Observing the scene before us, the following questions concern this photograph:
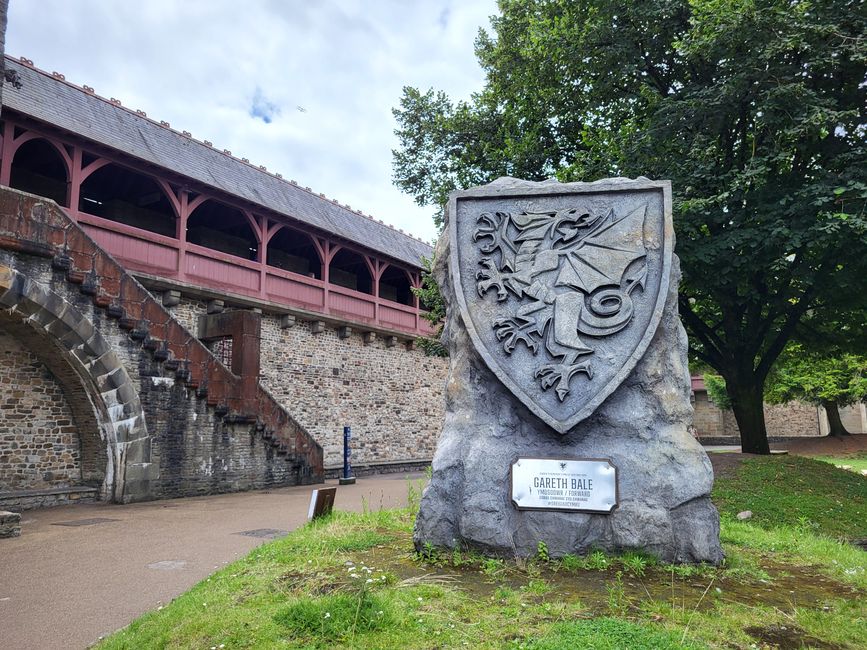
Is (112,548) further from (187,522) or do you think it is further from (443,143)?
(443,143)

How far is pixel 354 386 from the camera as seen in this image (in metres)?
19.0

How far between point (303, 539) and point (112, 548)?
9.34ft

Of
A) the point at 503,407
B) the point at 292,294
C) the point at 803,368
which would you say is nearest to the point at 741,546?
the point at 503,407

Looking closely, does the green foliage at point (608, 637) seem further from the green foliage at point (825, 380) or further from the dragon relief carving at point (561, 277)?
the green foliage at point (825, 380)

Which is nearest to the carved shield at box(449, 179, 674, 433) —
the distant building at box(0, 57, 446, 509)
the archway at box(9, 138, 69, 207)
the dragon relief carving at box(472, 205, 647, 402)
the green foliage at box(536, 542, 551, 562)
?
the dragon relief carving at box(472, 205, 647, 402)

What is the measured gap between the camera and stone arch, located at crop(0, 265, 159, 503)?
9.38 meters

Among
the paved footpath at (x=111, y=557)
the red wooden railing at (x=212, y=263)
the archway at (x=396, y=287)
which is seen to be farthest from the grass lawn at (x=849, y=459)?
the paved footpath at (x=111, y=557)

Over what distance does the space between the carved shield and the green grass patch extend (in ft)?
13.8

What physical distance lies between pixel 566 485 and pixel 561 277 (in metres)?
1.41

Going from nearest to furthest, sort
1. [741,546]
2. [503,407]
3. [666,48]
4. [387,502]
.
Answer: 1. [503,407]
2. [741,546]
3. [387,502]
4. [666,48]

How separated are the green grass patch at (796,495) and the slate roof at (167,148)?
11.3 meters

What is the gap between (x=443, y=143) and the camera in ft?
44.5

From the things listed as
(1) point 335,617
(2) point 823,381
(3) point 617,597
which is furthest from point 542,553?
(2) point 823,381

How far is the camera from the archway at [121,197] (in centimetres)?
1620
